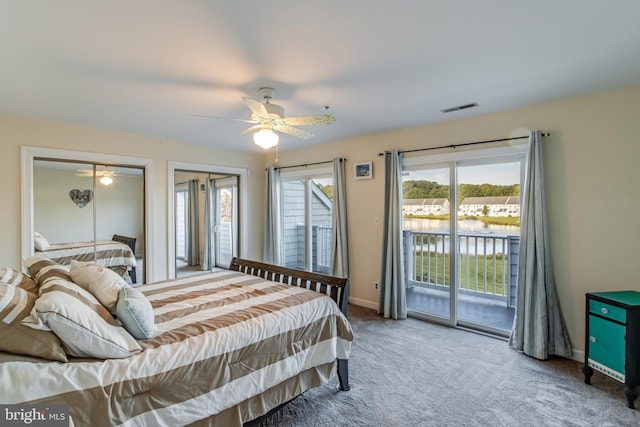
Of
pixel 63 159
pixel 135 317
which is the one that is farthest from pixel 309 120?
pixel 63 159

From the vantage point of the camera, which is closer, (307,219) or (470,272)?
(470,272)

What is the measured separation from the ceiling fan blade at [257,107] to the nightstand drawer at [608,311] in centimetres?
320

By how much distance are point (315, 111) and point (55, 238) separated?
363 cm

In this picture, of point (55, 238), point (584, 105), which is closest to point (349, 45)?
point (584, 105)

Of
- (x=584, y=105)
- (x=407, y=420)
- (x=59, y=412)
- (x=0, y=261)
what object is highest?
(x=584, y=105)

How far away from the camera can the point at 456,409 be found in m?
2.22

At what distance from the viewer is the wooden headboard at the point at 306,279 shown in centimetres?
253

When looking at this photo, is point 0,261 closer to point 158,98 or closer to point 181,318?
point 158,98

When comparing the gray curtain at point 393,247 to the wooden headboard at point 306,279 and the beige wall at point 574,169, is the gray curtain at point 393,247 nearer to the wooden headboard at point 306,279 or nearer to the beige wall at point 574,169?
the beige wall at point 574,169

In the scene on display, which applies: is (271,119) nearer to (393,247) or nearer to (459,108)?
(459,108)

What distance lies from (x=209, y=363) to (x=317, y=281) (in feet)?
4.04

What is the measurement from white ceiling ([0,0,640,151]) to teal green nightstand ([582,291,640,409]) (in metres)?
1.83

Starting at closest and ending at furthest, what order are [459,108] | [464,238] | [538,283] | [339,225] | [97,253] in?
1. [538,283]
2. [459,108]
3. [97,253]
4. [464,238]
5. [339,225]

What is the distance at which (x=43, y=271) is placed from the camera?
1995mm
